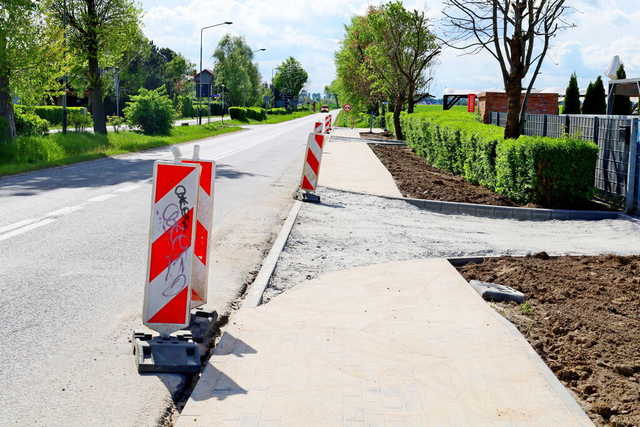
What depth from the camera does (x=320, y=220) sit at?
11992mm

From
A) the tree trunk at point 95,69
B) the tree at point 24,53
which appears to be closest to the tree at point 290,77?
the tree trunk at point 95,69

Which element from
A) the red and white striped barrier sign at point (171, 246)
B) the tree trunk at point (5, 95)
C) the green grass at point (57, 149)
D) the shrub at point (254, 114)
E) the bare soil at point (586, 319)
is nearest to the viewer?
the bare soil at point (586, 319)

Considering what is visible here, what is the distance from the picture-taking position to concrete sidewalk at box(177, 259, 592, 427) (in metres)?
4.18

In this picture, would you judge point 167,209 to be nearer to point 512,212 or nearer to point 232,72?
point 512,212

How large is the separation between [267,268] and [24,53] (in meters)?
19.7

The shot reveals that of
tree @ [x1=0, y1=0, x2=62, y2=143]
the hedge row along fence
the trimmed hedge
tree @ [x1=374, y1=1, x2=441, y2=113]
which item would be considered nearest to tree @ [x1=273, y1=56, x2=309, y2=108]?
the trimmed hedge

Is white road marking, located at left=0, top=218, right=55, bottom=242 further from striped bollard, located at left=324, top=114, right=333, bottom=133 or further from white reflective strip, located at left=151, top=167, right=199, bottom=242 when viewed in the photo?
striped bollard, located at left=324, top=114, right=333, bottom=133

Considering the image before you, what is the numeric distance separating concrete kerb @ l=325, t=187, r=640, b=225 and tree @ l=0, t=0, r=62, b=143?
14.6 metres

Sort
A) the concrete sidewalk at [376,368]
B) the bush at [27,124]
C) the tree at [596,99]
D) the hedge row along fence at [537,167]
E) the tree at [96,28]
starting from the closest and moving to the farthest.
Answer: the concrete sidewalk at [376,368]
the hedge row along fence at [537,167]
the bush at [27,124]
the tree at [96,28]
the tree at [596,99]

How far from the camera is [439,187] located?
16.7m

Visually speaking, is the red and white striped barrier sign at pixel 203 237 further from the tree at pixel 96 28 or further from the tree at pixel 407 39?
the tree at pixel 407 39

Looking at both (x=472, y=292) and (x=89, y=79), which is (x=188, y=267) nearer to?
(x=472, y=292)

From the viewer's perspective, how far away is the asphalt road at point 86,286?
4.41 m

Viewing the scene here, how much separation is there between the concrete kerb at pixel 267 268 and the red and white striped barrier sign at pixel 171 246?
1.39m
